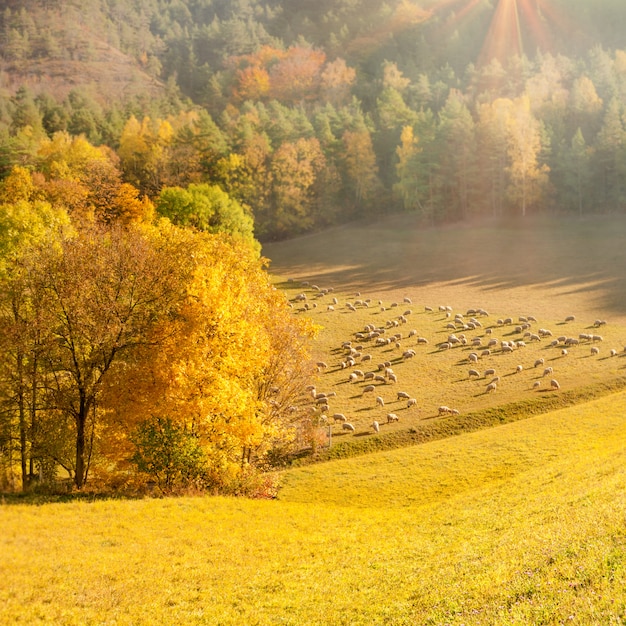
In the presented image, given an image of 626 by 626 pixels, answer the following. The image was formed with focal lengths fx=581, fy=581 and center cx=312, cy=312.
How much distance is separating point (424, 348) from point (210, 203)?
47935 mm

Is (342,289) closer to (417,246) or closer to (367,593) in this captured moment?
(417,246)

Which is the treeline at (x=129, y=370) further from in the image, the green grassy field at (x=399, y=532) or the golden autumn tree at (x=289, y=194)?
the golden autumn tree at (x=289, y=194)

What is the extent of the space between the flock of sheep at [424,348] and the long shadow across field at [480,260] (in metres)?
10.6

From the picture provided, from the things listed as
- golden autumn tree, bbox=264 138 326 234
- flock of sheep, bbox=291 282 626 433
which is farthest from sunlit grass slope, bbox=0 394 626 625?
golden autumn tree, bbox=264 138 326 234

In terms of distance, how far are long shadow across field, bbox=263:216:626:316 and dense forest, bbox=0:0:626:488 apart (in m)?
7.45

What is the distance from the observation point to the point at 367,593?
1616 cm

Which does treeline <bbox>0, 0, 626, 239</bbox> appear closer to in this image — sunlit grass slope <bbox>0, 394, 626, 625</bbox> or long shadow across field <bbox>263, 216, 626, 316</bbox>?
long shadow across field <bbox>263, 216, 626, 316</bbox>

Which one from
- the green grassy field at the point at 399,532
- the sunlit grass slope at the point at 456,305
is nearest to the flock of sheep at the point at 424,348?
the sunlit grass slope at the point at 456,305

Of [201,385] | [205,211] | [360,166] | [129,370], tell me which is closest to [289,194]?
[360,166]

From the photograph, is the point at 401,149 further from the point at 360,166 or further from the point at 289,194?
the point at 289,194

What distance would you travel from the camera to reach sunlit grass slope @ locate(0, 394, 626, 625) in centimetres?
1353

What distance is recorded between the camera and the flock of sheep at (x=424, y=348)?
43156 millimetres

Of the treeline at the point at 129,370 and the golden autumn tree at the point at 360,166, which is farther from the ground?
the golden autumn tree at the point at 360,166

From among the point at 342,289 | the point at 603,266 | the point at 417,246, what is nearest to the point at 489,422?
the point at 342,289
